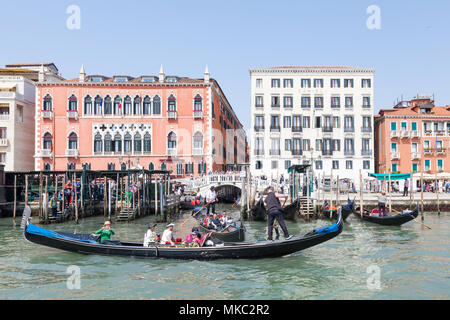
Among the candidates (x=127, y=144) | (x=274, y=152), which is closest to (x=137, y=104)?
(x=127, y=144)

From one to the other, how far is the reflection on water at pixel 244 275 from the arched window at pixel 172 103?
20374mm

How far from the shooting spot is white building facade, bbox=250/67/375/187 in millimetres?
35750

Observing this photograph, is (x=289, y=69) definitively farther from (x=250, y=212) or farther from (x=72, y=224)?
(x=72, y=224)

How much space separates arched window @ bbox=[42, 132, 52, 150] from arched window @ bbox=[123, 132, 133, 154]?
5.34m

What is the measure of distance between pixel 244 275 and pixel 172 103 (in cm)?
2482

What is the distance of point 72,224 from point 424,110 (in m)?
29.0

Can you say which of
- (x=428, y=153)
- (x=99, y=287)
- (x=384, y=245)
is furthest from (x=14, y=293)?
(x=428, y=153)

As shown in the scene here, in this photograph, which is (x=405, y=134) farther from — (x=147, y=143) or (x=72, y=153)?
(x=72, y=153)

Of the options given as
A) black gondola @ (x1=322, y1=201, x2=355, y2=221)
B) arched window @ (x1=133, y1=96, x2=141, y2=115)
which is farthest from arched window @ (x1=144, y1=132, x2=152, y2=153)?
black gondola @ (x1=322, y1=201, x2=355, y2=221)

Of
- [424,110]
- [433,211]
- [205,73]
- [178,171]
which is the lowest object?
[433,211]

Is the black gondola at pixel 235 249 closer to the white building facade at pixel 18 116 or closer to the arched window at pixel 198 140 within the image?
the arched window at pixel 198 140

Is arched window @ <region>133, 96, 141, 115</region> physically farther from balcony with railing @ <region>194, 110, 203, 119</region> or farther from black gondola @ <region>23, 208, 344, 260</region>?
black gondola @ <region>23, 208, 344, 260</region>

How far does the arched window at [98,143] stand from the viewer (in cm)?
3272
